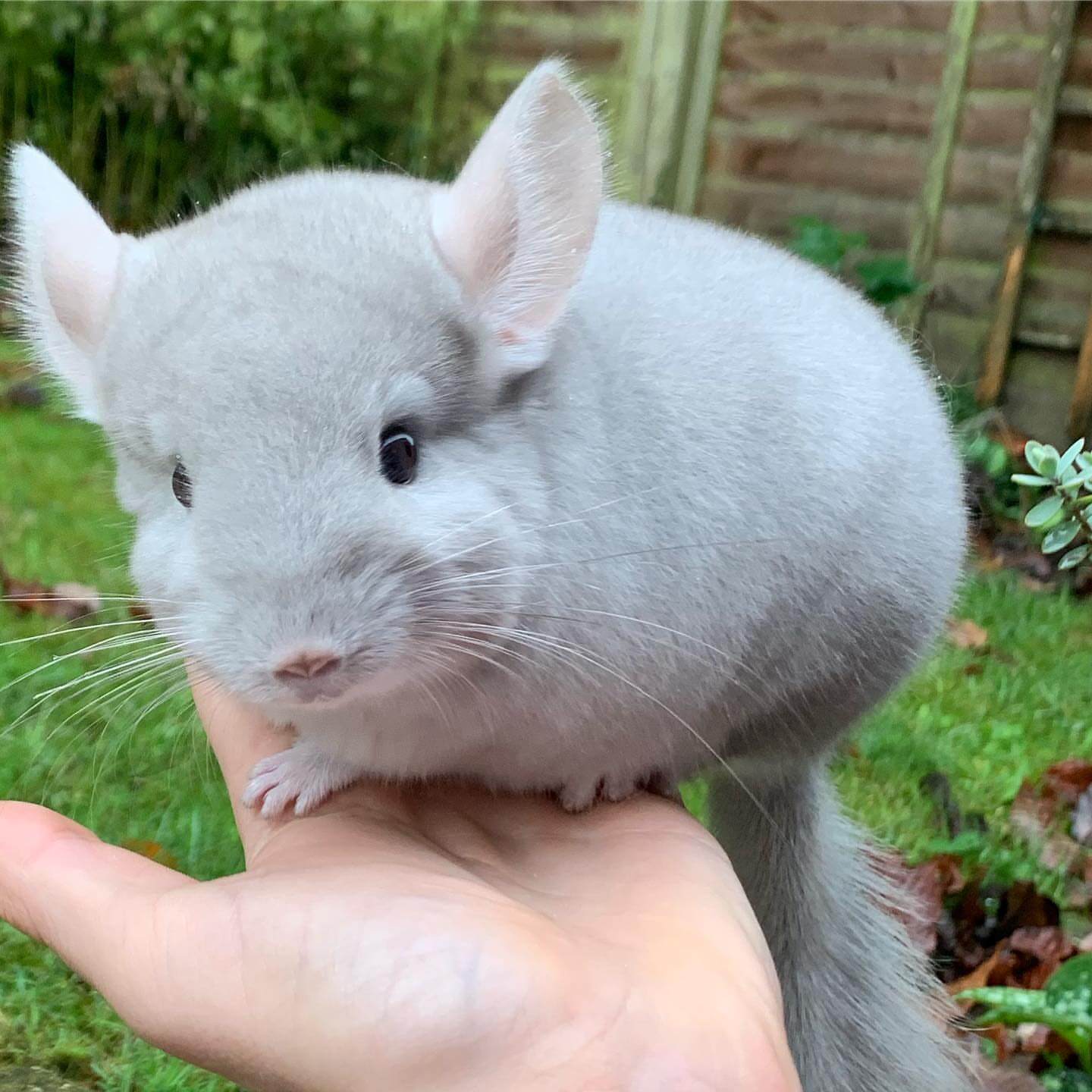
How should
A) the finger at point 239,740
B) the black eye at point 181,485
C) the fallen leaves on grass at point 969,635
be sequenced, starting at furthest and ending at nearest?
the fallen leaves on grass at point 969,635 → the finger at point 239,740 → the black eye at point 181,485

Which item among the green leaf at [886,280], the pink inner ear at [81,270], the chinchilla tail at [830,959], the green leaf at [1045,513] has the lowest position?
the chinchilla tail at [830,959]

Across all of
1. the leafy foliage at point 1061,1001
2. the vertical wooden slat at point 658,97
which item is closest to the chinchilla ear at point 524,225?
the leafy foliage at point 1061,1001

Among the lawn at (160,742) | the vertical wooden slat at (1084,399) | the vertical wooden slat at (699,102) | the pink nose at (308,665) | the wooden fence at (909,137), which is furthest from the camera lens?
the vertical wooden slat at (699,102)

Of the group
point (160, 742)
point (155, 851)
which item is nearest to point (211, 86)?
point (160, 742)

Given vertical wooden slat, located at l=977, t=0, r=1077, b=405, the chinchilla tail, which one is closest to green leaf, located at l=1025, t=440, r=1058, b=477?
the chinchilla tail

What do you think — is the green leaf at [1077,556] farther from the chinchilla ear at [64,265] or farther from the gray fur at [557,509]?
the chinchilla ear at [64,265]

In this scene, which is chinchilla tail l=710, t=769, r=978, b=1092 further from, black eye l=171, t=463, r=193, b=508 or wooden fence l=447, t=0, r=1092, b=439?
wooden fence l=447, t=0, r=1092, b=439
